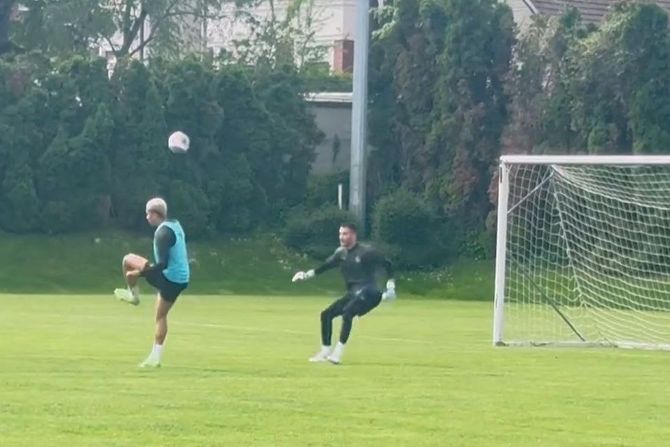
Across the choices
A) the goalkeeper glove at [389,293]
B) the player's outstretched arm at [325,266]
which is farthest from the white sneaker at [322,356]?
the goalkeeper glove at [389,293]

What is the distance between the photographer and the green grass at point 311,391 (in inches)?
527

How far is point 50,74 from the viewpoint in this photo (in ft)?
169

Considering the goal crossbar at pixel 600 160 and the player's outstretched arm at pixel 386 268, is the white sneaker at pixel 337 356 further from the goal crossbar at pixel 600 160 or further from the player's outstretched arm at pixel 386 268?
the goal crossbar at pixel 600 160

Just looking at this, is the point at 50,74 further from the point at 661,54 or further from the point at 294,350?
the point at 294,350

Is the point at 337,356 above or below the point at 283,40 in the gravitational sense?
below

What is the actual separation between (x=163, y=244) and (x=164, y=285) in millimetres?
452

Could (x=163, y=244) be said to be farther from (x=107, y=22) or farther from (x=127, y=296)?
(x=107, y=22)

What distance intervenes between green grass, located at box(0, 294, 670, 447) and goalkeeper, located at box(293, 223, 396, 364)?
1.47ft

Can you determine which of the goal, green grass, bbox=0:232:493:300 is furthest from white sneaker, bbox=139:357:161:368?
green grass, bbox=0:232:493:300

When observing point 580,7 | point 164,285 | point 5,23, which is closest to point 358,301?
point 164,285

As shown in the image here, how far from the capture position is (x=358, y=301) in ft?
68.5

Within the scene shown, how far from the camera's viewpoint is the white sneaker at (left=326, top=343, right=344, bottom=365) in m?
20.4

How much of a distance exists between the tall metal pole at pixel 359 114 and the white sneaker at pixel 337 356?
28.9 m

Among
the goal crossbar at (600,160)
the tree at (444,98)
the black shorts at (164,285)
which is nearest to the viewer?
the black shorts at (164,285)
